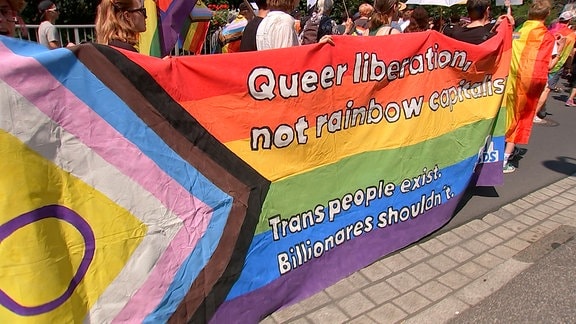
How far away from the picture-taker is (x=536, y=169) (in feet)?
18.1

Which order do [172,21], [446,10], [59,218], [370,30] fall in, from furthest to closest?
[446,10]
[370,30]
[172,21]
[59,218]

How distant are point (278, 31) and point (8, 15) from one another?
5.55 feet

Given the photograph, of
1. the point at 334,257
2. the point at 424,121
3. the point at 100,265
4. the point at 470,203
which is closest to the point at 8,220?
the point at 100,265

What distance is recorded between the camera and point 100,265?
6.69 feet

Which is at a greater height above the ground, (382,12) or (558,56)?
(382,12)

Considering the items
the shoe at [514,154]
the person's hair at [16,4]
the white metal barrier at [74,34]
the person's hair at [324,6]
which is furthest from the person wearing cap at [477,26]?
the white metal barrier at [74,34]

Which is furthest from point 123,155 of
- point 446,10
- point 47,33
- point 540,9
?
point 446,10

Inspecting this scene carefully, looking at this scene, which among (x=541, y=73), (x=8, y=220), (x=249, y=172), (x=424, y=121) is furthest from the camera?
(x=541, y=73)

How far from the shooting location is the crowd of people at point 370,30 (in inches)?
106

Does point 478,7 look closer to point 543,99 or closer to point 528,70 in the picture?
point 528,70

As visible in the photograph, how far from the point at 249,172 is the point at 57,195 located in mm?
1001

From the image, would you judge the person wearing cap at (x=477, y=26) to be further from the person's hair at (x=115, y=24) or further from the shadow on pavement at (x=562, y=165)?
the person's hair at (x=115, y=24)

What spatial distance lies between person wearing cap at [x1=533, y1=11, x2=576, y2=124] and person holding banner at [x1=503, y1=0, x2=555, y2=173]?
2803 millimetres

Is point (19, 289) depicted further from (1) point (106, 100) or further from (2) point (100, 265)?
(1) point (106, 100)
